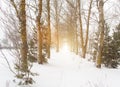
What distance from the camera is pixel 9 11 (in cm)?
837

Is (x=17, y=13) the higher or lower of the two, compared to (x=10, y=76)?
higher

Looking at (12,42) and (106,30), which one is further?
(106,30)

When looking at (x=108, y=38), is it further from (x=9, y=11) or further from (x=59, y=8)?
(x=59, y=8)

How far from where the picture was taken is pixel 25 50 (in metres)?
8.38

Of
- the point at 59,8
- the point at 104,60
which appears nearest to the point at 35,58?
the point at 104,60

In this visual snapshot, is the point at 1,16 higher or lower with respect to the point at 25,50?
higher

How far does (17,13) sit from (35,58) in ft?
25.1

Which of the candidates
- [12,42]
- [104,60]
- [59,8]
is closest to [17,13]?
[12,42]

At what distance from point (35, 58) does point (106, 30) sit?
792 centimetres

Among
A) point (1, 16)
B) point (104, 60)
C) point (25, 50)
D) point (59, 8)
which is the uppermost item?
point (59, 8)

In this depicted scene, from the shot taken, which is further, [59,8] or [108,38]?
[59,8]

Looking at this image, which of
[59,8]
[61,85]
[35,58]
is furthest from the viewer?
[59,8]

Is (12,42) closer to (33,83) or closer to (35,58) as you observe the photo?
(33,83)

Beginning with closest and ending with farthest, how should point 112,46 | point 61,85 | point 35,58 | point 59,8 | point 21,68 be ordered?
1. point 21,68
2. point 61,85
3. point 35,58
4. point 112,46
5. point 59,8
